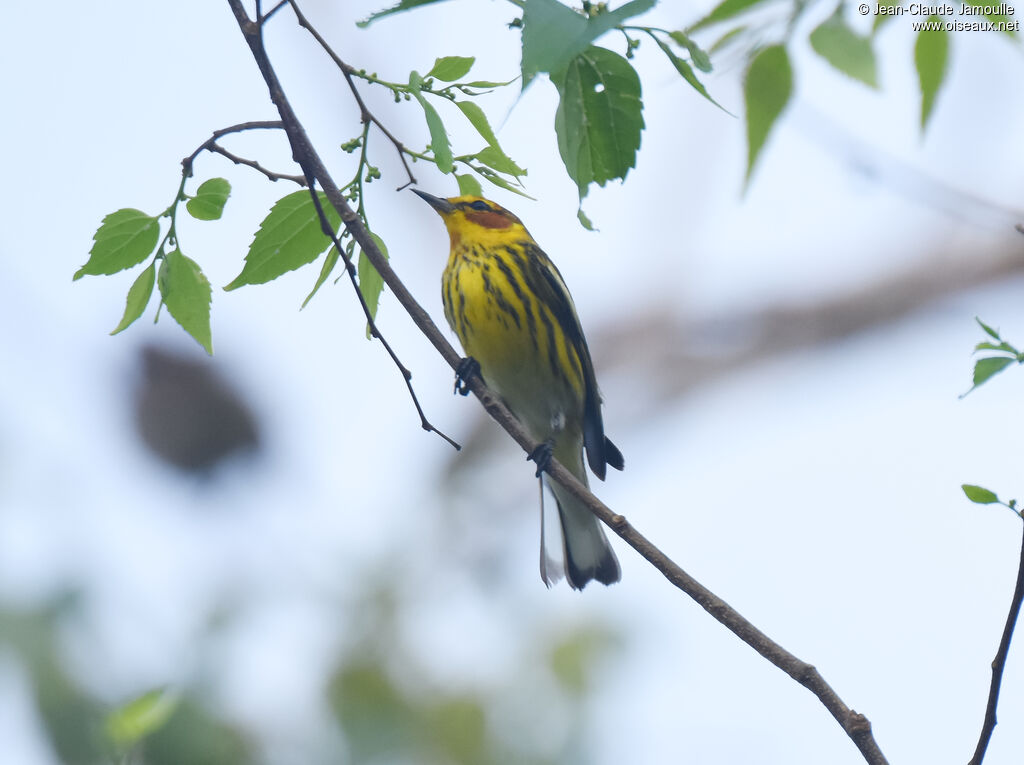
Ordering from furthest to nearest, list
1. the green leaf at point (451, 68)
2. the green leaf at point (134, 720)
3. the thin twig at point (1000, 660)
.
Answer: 1. the green leaf at point (134, 720)
2. the green leaf at point (451, 68)
3. the thin twig at point (1000, 660)

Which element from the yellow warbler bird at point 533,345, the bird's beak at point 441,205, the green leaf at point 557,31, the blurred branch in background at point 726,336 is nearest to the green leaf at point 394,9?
the green leaf at point 557,31

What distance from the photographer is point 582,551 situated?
393 cm

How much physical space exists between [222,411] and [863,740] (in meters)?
10.5

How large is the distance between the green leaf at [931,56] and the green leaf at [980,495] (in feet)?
2.59

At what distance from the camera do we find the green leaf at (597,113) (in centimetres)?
152

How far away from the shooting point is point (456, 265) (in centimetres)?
405

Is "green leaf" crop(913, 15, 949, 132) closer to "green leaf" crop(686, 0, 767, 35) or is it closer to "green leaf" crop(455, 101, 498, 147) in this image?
"green leaf" crop(686, 0, 767, 35)

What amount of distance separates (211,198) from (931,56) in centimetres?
140

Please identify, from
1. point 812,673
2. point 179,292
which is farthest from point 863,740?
point 179,292

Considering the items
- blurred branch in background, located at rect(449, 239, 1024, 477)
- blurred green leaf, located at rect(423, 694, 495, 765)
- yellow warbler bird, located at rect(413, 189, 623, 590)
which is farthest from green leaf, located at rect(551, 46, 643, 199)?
blurred branch in background, located at rect(449, 239, 1024, 477)

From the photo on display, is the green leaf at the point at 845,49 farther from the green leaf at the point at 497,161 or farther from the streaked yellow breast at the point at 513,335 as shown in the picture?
the streaked yellow breast at the point at 513,335

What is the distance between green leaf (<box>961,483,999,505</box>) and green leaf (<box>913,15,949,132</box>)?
79 centimetres

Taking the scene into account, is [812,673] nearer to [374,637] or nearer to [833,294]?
[374,637]

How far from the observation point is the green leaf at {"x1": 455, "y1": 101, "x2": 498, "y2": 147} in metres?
1.80
